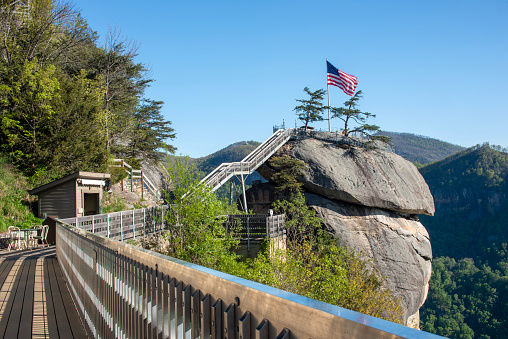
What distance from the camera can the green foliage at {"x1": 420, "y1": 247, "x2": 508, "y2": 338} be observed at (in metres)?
53.4

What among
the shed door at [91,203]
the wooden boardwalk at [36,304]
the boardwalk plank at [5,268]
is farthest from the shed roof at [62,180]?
the wooden boardwalk at [36,304]

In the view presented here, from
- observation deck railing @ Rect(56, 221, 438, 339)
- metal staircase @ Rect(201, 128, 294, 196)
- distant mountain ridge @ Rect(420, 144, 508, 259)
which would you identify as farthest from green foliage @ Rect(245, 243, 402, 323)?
distant mountain ridge @ Rect(420, 144, 508, 259)

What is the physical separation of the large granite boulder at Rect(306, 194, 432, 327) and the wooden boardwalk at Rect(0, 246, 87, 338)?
21.8m

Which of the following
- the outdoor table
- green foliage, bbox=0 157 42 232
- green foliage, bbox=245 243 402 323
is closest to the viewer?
the outdoor table

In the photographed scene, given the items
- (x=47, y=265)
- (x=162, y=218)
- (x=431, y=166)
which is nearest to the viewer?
(x=47, y=265)

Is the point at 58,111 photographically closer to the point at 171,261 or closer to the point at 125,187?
the point at 125,187

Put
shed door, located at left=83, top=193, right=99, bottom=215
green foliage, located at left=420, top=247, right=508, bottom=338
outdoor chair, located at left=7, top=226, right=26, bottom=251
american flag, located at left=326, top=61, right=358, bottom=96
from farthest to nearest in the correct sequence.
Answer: green foliage, located at left=420, top=247, right=508, bottom=338
american flag, located at left=326, top=61, right=358, bottom=96
shed door, located at left=83, top=193, right=99, bottom=215
outdoor chair, located at left=7, top=226, right=26, bottom=251

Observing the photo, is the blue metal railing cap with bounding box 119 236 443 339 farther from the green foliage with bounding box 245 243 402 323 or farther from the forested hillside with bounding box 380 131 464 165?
the forested hillside with bounding box 380 131 464 165

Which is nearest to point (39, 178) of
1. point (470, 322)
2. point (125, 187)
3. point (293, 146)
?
point (125, 187)

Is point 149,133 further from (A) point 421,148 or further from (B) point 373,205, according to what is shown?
(A) point 421,148

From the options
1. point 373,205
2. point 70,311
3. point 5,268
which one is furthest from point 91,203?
point 373,205

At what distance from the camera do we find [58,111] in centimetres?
2102

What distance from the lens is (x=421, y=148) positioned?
598 ft

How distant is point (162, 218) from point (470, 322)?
57147 mm
